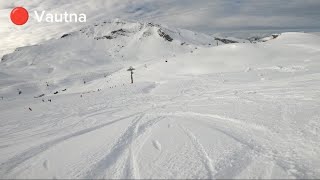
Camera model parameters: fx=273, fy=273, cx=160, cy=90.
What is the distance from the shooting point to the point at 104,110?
45.3ft

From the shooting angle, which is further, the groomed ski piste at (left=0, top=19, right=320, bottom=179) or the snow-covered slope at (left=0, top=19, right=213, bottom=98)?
the snow-covered slope at (left=0, top=19, right=213, bottom=98)

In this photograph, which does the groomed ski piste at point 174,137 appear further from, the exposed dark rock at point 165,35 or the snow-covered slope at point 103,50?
the exposed dark rock at point 165,35

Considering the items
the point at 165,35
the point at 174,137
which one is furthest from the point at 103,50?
the point at 174,137

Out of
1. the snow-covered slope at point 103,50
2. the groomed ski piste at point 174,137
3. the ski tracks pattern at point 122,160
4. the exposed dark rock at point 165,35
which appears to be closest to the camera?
the ski tracks pattern at point 122,160

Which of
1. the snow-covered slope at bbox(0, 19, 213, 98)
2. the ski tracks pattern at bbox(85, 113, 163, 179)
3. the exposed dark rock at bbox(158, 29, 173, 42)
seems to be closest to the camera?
the ski tracks pattern at bbox(85, 113, 163, 179)

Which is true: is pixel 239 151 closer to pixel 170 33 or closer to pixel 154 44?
pixel 154 44

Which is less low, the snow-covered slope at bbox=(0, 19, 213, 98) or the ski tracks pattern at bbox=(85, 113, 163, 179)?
the snow-covered slope at bbox=(0, 19, 213, 98)

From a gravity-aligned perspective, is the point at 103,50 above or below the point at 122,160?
above

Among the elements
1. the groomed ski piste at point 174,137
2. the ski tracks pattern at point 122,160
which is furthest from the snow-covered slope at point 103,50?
the ski tracks pattern at point 122,160

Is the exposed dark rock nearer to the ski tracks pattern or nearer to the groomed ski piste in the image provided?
the groomed ski piste

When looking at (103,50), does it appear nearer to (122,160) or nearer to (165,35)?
(165,35)

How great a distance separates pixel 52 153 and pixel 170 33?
16158 centimetres

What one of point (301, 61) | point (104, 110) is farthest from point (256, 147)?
point (301, 61)

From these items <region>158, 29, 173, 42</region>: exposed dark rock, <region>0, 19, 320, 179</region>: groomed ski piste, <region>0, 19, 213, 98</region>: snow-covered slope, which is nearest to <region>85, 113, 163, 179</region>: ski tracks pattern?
<region>0, 19, 320, 179</region>: groomed ski piste
